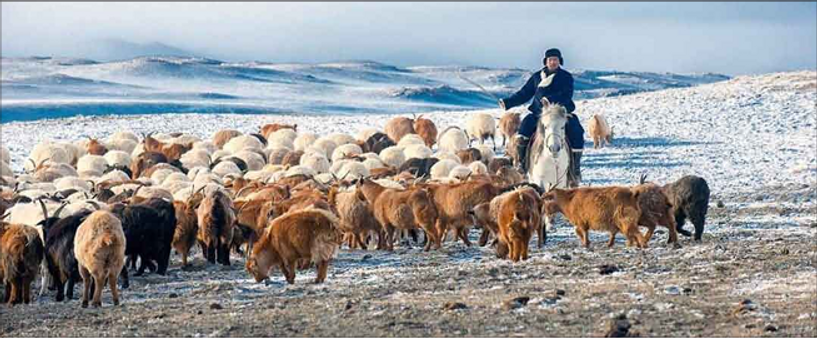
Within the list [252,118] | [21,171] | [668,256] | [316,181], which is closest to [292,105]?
[252,118]

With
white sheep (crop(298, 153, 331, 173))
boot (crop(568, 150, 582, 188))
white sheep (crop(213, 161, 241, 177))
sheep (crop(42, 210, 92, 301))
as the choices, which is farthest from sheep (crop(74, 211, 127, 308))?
white sheep (crop(298, 153, 331, 173))

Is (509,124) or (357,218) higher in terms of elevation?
(357,218)

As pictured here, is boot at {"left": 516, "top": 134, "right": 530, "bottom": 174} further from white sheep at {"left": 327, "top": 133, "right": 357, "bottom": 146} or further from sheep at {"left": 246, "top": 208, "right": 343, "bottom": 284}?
white sheep at {"left": 327, "top": 133, "right": 357, "bottom": 146}

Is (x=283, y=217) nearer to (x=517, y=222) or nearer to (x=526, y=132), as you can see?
(x=517, y=222)

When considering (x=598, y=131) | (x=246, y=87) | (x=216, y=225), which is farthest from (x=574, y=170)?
(x=246, y=87)

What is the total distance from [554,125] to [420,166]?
5471mm

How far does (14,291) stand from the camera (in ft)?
31.3

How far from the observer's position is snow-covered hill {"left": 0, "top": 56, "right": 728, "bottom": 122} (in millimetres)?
70062

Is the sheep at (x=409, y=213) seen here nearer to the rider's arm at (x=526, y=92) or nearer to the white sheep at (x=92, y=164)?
the rider's arm at (x=526, y=92)

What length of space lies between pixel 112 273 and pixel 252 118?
25.0 meters

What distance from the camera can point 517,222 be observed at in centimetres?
1020

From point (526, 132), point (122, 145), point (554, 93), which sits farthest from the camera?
point (122, 145)

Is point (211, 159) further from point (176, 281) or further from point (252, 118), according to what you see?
point (252, 118)

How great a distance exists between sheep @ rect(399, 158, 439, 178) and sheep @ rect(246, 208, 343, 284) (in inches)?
320
